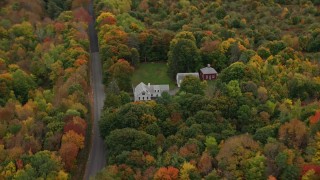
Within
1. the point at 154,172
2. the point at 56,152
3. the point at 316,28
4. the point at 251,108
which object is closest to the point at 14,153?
the point at 56,152

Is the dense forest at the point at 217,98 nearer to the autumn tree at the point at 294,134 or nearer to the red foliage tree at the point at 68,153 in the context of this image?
the autumn tree at the point at 294,134

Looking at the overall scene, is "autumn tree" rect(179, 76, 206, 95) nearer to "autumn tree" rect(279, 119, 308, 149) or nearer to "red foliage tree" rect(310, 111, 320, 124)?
"autumn tree" rect(279, 119, 308, 149)

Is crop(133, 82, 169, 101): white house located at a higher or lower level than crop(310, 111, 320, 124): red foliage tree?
higher

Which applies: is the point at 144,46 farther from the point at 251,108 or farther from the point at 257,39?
the point at 251,108

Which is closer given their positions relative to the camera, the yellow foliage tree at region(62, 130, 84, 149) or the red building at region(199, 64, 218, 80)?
the yellow foliage tree at region(62, 130, 84, 149)

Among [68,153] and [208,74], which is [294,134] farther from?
[68,153]

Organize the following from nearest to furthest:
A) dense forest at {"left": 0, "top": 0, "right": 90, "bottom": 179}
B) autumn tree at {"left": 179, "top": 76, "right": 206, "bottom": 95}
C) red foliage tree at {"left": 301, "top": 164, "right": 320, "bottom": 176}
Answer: red foliage tree at {"left": 301, "top": 164, "right": 320, "bottom": 176}
dense forest at {"left": 0, "top": 0, "right": 90, "bottom": 179}
autumn tree at {"left": 179, "top": 76, "right": 206, "bottom": 95}

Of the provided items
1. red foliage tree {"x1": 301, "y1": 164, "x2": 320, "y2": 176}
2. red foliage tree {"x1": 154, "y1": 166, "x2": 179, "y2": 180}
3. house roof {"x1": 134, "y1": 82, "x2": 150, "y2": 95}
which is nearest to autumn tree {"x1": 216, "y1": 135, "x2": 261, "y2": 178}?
red foliage tree {"x1": 301, "y1": 164, "x2": 320, "y2": 176}

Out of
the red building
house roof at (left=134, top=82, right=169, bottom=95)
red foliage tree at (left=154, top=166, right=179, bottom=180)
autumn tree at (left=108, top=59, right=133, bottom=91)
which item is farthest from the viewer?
the red building

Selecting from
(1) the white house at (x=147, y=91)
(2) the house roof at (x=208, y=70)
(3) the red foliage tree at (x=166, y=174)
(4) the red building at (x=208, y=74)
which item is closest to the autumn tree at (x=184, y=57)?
(2) the house roof at (x=208, y=70)
